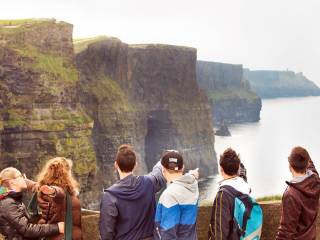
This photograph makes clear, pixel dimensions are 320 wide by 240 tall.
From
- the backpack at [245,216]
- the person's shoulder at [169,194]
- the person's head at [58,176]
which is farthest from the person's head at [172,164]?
the person's head at [58,176]

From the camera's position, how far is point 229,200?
731cm

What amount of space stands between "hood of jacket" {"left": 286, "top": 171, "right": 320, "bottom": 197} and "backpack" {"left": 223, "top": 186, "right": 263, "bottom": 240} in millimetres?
745

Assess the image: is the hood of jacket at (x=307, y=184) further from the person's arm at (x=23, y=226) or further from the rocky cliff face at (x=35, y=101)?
the rocky cliff face at (x=35, y=101)

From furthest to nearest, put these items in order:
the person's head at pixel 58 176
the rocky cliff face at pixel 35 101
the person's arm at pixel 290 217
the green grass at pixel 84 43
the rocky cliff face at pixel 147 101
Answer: the green grass at pixel 84 43 → the rocky cliff face at pixel 147 101 → the rocky cliff face at pixel 35 101 → the person's arm at pixel 290 217 → the person's head at pixel 58 176

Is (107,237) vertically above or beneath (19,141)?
above

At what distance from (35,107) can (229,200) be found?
57902mm

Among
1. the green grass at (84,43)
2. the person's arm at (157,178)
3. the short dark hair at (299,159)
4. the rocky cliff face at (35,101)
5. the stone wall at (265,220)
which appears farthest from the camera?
the green grass at (84,43)

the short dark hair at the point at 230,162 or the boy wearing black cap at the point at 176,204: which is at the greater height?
the short dark hair at the point at 230,162

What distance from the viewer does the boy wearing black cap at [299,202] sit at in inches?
305

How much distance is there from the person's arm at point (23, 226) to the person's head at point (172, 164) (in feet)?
5.96

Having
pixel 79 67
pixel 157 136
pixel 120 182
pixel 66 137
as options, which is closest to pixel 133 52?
pixel 157 136

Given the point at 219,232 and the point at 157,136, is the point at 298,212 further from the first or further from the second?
the point at 157,136

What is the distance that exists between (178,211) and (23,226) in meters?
2.18

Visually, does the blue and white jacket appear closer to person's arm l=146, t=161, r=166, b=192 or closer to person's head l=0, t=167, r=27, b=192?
person's arm l=146, t=161, r=166, b=192
